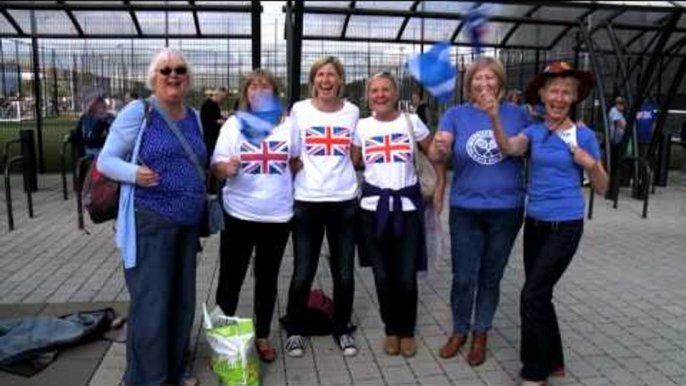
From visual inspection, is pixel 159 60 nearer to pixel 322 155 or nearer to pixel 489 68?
pixel 322 155

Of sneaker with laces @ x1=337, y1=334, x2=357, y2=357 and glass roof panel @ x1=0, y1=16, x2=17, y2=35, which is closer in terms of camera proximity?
sneaker with laces @ x1=337, y1=334, x2=357, y2=357

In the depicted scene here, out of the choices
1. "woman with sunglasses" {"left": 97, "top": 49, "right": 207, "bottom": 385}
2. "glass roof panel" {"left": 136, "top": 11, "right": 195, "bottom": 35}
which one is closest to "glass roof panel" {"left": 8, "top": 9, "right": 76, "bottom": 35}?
"glass roof panel" {"left": 136, "top": 11, "right": 195, "bottom": 35}

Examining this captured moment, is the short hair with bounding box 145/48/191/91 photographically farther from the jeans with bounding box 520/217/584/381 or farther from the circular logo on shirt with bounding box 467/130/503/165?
the jeans with bounding box 520/217/584/381

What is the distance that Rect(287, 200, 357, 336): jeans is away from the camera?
3.99 metres

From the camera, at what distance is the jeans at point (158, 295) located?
3355 mm

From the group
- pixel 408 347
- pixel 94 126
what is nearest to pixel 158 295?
pixel 408 347

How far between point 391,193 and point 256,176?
0.81 meters

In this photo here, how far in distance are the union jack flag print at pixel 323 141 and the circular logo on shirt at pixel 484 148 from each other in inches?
30.4

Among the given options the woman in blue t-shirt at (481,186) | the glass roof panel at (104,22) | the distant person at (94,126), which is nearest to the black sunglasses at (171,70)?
the woman in blue t-shirt at (481,186)

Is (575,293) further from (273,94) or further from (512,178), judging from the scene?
(273,94)

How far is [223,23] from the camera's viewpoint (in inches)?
434

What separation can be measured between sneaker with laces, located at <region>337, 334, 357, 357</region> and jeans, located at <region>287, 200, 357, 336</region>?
214 millimetres

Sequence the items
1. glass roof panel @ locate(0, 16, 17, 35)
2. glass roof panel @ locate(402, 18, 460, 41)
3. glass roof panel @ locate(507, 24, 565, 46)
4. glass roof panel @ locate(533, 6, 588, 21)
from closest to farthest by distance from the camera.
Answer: glass roof panel @ locate(533, 6, 588, 21) < glass roof panel @ locate(402, 18, 460, 41) < glass roof panel @ locate(0, 16, 17, 35) < glass roof panel @ locate(507, 24, 565, 46)

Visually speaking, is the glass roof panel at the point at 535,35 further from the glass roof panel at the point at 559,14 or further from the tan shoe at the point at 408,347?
the tan shoe at the point at 408,347
